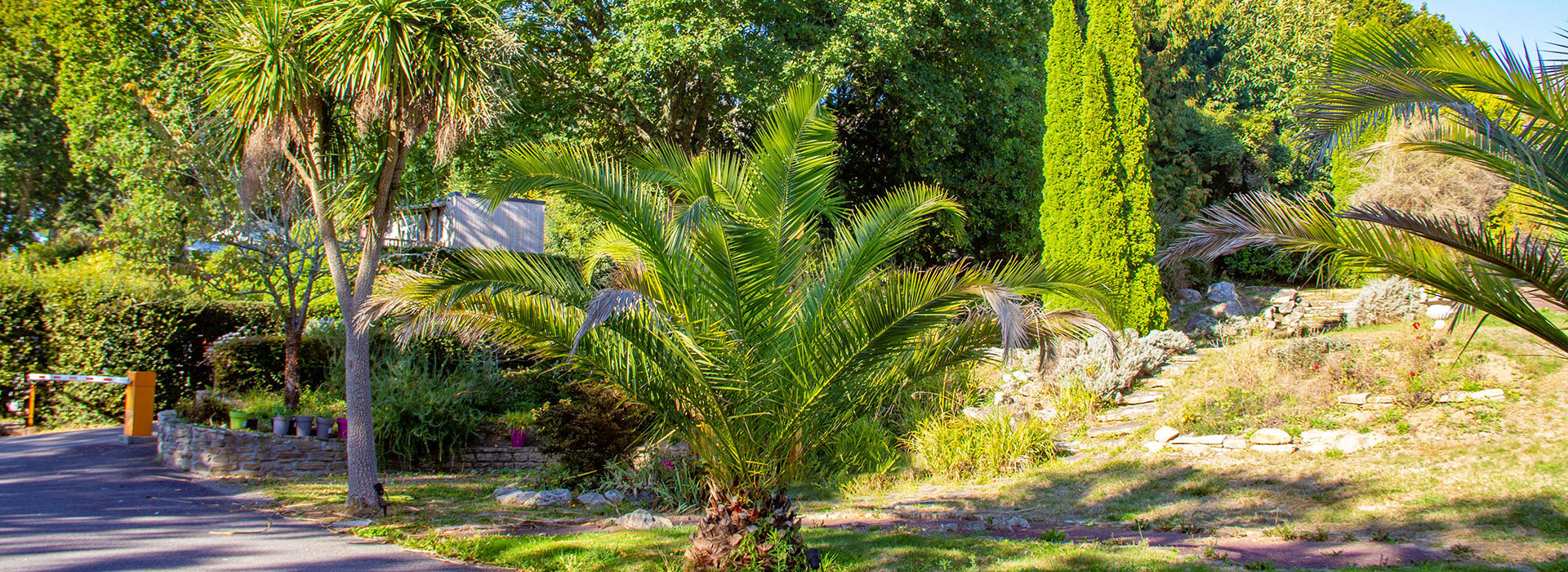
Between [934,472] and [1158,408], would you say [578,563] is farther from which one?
[1158,408]

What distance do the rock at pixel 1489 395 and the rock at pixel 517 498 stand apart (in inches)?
377

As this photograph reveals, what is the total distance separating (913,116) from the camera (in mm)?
15648

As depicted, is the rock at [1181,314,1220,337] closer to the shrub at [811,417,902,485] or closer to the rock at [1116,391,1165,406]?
the rock at [1116,391,1165,406]

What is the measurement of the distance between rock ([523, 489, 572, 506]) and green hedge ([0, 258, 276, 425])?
8442 mm

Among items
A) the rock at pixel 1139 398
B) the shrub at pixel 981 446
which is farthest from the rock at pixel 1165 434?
the rock at pixel 1139 398

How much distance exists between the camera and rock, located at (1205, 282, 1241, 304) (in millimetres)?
18375

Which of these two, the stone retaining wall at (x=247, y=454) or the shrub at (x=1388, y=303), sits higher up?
the shrub at (x=1388, y=303)

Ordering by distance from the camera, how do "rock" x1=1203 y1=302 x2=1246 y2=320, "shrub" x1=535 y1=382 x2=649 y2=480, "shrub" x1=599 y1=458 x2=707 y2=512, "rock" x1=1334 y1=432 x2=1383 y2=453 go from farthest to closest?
"rock" x1=1203 y1=302 x2=1246 y2=320, "shrub" x1=535 y1=382 x2=649 y2=480, "shrub" x1=599 y1=458 x2=707 y2=512, "rock" x1=1334 y1=432 x2=1383 y2=453

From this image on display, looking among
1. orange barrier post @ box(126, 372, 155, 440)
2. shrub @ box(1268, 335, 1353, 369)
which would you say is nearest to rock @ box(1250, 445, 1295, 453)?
shrub @ box(1268, 335, 1353, 369)

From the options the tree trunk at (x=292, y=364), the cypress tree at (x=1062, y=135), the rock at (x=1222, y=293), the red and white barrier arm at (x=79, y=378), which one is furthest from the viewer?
the rock at (x=1222, y=293)

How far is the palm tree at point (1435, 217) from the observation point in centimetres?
430

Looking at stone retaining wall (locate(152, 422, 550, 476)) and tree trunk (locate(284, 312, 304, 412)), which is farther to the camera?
tree trunk (locate(284, 312, 304, 412))

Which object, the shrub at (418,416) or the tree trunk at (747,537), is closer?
the tree trunk at (747,537)

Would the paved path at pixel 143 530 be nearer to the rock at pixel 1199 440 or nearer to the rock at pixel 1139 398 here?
the rock at pixel 1199 440
